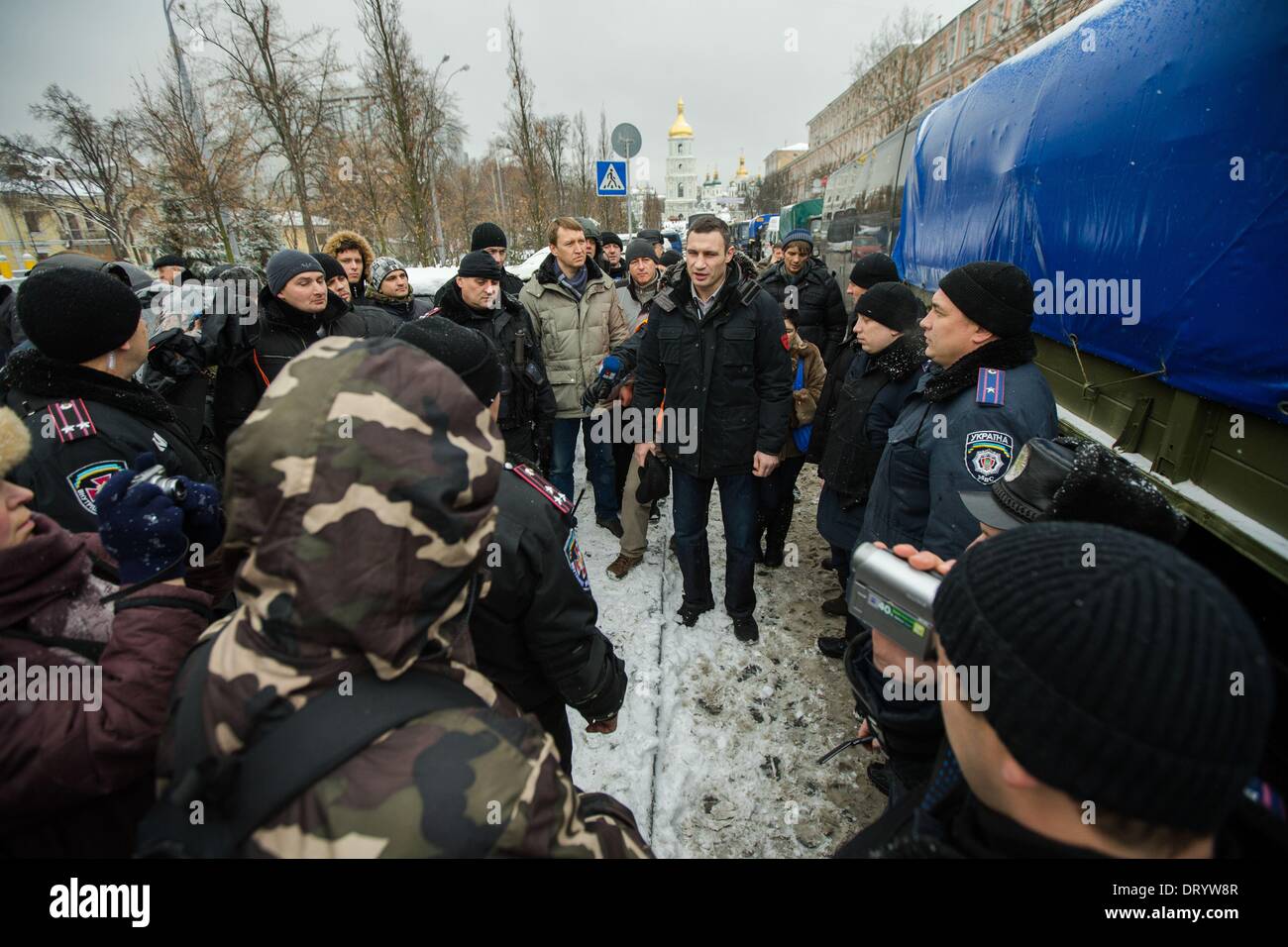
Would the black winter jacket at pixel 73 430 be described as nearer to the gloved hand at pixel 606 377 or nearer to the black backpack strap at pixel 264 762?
the black backpack strap at pixel 264 762

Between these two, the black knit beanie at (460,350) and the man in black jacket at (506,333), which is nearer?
the black knit beanie at (460,350)

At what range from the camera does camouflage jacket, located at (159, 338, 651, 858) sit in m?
0.77

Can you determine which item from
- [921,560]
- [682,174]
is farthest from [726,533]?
[682,174]

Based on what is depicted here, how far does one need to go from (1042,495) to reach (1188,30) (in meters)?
1.96

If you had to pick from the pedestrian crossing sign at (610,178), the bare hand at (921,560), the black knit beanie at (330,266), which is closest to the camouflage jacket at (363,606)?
the bare hand at (921,560)

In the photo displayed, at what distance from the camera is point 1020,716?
729 millimetres

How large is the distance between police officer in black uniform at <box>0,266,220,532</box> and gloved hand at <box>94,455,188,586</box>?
76 cm

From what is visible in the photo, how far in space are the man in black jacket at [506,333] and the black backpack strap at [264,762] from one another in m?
2.91

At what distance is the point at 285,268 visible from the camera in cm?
339

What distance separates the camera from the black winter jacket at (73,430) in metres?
1.71

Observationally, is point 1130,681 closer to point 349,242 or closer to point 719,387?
point 719,387

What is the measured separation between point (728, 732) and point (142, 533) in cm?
243
